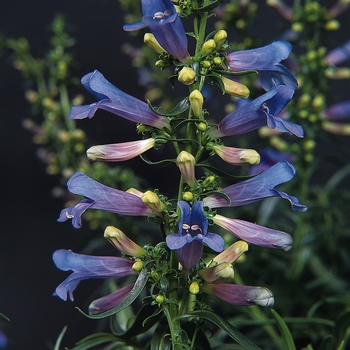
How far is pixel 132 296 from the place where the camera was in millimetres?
603

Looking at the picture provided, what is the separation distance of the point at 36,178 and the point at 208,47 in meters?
1.32

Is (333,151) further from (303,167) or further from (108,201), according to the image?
(108,201)

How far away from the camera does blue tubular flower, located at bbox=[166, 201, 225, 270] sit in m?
0.55

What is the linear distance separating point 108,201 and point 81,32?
1.33 meters

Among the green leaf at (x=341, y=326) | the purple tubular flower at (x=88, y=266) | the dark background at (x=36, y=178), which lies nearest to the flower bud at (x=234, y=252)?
the purple tubular flower at (x=88, y=266)

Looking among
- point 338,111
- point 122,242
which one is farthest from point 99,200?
point 338,111

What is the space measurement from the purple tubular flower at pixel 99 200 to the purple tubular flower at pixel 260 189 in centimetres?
8

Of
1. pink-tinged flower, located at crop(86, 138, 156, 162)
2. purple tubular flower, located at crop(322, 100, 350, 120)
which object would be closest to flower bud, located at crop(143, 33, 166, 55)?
pink-tinged flower, located at crop(86, 138, 156, 162)

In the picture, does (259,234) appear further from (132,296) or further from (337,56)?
(337,56)

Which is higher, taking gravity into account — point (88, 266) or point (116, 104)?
point (116, 104)

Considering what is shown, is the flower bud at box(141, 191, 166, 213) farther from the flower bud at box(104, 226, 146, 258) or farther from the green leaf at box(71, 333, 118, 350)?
the green leaf at box(71, 333, 118, 350)

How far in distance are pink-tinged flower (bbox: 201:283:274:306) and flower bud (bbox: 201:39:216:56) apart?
10.3 inches

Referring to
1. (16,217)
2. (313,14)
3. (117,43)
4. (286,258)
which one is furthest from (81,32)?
(286,258)

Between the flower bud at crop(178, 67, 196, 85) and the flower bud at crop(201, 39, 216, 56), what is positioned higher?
the flower bud at crop(201, 39, 216, 56)
